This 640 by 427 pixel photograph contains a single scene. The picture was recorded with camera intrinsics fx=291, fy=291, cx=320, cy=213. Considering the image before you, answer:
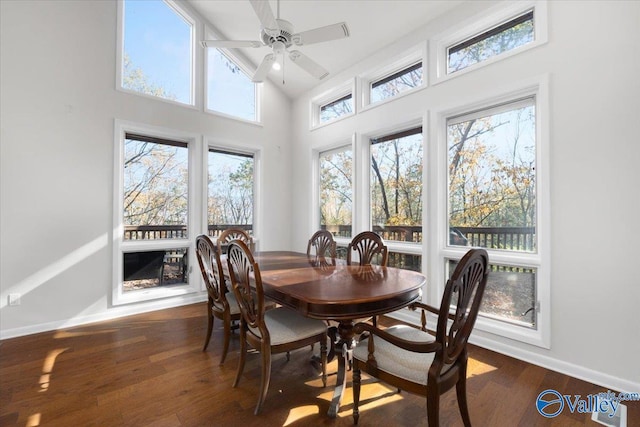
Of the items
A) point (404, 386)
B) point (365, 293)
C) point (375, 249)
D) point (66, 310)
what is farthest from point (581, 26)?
point (66, 310)

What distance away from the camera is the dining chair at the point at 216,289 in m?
2.36

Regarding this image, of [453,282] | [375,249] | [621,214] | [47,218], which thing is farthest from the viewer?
[47,218]

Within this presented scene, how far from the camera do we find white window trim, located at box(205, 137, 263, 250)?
4266 millimetres

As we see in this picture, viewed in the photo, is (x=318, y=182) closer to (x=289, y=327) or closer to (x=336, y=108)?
(x=336, y=108)

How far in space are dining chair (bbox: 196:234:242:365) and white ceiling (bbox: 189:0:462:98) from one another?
2955 mm

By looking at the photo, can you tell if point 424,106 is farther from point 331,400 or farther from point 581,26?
point 331,400

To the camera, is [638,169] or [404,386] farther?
[638,169]

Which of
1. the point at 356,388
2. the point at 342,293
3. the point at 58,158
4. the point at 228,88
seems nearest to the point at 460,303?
the point at 342,293

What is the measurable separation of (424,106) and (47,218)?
14.1 feet

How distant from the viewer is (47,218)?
10.3 ft

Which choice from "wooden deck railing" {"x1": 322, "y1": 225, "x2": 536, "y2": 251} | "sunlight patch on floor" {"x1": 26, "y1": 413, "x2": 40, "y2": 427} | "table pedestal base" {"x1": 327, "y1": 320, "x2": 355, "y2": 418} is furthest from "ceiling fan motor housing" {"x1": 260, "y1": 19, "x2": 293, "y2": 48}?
"sunlight patch on floor" {"x1": 26, "y1": 413, "x2": 40, "y2": 427}

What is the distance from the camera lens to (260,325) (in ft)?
5.97

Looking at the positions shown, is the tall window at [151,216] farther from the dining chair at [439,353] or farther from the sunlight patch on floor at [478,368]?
the sunlight patch on floor at [478,368]

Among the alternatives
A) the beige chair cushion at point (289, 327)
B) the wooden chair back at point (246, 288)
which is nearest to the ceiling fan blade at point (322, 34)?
the wooden chair back at point (246, 288)
